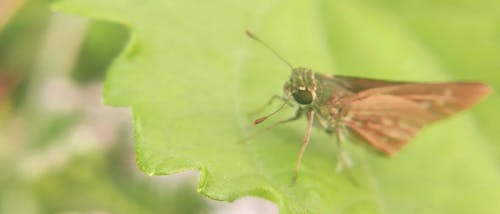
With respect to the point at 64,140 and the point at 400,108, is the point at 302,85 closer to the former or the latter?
the point at 400,108

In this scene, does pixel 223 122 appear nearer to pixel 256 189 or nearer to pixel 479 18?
pixel 256 189

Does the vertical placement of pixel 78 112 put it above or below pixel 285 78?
below

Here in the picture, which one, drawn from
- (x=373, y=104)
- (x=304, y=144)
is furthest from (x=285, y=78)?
(x=304, y=144)

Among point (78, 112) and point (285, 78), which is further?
point (78, 112)

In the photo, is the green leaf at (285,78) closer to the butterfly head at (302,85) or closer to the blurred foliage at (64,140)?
the butterfly head at (302,85)

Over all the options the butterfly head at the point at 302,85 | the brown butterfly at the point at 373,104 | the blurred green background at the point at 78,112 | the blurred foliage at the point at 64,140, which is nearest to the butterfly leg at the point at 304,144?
the brown butterfly at the point at 373,104
